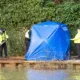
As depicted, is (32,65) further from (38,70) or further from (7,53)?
(7,53)

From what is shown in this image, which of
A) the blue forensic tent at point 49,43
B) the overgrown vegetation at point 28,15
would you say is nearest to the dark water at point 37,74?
the blue forensic tent at point 49,43

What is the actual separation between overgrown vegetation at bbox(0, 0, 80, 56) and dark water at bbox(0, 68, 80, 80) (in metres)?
4.70

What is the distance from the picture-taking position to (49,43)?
2456cm

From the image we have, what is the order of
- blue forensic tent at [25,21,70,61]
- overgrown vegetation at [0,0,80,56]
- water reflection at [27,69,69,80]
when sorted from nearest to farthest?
1. water reflection at [27,69,69,80]
2. blue forensic tent at [25,21,70,61]
3. overgrown vegetation at [0,0,80,56]

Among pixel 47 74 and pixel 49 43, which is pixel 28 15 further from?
pixel 47 74

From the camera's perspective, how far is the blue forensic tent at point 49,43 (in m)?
24.4

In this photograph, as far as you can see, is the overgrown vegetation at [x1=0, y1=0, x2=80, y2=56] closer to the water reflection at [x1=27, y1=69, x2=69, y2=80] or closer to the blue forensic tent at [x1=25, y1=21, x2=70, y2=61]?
the blue forensic tent at [x1=25, y1=21, x2=70, y2=61]

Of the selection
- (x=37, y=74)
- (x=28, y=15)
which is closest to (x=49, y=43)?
(x=28, y=15)

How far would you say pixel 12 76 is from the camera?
65.9 ft

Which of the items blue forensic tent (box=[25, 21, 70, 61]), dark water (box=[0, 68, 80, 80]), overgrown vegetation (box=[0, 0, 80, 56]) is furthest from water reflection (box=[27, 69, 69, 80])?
overgrown vegetation (box=[0, 0, 80, 56])

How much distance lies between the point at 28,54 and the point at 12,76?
15.2 feet

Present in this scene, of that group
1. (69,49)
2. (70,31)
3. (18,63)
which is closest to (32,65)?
(18,63)

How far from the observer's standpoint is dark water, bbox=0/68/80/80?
63.6 ft

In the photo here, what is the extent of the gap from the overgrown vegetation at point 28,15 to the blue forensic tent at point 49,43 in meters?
2.07
